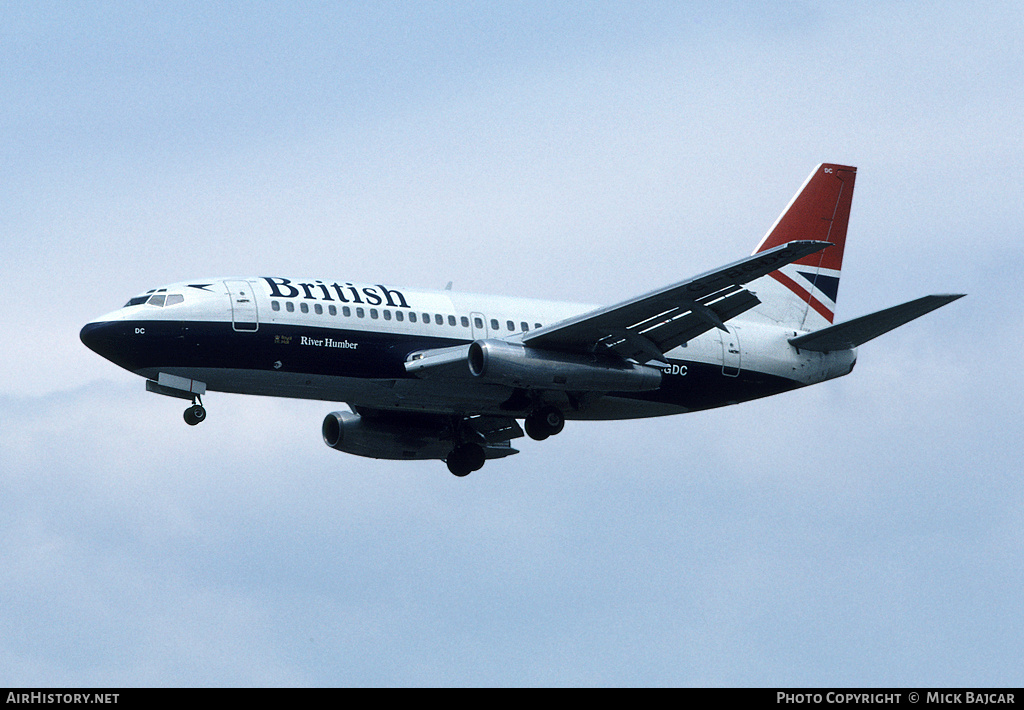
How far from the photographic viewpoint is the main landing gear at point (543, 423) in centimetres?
4850

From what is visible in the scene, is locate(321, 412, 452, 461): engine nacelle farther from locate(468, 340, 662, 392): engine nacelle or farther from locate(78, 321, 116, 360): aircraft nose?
locate(78, 321, 116, 360): aircraft nose

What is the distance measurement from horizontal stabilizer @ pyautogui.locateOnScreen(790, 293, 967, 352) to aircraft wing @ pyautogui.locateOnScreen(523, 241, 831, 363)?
3994 mm

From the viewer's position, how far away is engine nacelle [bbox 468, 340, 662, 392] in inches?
1789

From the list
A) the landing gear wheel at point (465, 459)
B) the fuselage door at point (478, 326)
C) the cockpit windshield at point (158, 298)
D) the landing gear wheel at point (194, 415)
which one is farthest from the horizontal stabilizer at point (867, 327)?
the cockpit windshield at point (158, 298)

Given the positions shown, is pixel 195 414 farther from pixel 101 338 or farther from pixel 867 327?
pixel 867 327

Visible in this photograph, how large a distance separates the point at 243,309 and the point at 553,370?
29.9ft

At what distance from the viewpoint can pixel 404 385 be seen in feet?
154

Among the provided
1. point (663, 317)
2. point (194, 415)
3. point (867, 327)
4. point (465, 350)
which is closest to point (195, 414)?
point (194, 415)

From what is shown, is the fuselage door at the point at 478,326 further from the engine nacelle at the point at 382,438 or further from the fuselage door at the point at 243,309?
the fuselage door at the point at 243,309

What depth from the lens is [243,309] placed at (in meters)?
45.5

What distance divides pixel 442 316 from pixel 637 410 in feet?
24.5

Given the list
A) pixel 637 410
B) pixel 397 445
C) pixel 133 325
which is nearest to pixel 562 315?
pixel 637 410
